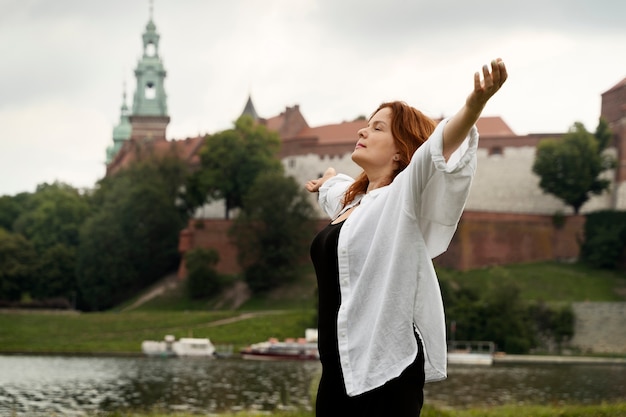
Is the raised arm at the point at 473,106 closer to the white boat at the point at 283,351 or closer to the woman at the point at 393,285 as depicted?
the woman at the point at 393,285

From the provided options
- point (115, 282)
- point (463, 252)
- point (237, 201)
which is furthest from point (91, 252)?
point (463, 252)

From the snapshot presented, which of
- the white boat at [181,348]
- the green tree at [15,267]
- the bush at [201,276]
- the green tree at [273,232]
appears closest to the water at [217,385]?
the white boat at [181,348]

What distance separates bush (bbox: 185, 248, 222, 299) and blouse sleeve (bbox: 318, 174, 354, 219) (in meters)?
42.2

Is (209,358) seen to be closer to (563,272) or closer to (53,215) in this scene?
(563,272)

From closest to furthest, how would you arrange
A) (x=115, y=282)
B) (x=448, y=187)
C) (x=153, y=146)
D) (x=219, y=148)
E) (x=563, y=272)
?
(x=448, y=187) < (x=563, y=272) < (x=115, y=282) < (x=219, y=148) < (x=153, y=146)

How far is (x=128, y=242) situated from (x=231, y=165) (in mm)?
6126

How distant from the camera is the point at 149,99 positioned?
3228 inches

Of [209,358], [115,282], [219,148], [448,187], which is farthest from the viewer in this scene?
[219,148]

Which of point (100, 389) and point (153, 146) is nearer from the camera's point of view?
point (100, 389)

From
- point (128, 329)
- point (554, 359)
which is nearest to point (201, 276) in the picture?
point (128, 329)

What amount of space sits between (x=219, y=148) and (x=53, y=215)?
1151 cm

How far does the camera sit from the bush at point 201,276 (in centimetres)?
4603

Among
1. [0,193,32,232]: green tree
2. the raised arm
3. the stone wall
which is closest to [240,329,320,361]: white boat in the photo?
the stone wall

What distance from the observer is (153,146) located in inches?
2630
